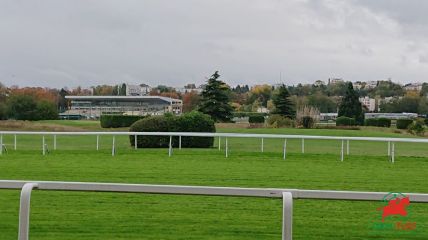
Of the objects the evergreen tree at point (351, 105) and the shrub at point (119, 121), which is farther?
the evergreen tree at point (351, 105)

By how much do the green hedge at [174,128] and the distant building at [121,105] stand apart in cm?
3072

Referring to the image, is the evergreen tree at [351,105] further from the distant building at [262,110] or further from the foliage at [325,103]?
the distant building at [262,110]

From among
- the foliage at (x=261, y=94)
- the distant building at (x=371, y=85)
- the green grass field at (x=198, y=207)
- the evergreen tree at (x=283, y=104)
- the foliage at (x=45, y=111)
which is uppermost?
the distant building at (x=371, y=85)

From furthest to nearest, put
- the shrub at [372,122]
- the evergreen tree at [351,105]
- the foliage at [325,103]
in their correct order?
the foliage at [325,103] < the evergreen tree at [351,105] < the shrub at [372,122]

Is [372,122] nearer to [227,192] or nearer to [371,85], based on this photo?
[227,192]

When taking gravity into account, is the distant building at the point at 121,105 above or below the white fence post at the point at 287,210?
above

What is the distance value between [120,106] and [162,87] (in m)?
40.1

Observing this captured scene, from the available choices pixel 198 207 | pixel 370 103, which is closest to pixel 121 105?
pixel 198 207

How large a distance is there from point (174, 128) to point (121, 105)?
1464 inches

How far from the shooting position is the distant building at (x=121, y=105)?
2210 inches

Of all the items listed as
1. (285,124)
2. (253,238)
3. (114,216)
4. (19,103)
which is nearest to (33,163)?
(114,216)

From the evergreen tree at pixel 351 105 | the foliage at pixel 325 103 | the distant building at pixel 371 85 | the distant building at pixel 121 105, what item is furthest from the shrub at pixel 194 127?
the distant building at pixel 371 85

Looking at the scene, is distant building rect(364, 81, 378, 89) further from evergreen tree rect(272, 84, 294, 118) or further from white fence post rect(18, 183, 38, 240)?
white fence post rect(18, 183, 38, 240)

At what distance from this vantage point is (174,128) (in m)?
22.2
